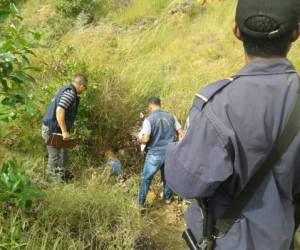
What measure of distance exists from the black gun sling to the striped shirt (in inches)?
156

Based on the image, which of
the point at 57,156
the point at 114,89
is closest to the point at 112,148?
the point at 114,89

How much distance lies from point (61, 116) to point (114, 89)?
1.38 meters

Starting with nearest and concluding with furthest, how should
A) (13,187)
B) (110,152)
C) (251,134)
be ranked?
(251,134) → (13,187) → (110,152)

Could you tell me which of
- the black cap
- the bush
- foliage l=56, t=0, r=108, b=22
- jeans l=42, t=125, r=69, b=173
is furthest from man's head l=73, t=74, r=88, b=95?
foliage l=56, t=0, r=108, b=22

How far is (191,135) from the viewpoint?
1783 millimetres

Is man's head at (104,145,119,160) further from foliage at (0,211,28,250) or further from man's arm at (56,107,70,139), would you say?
foliage at (0,211,28,250)

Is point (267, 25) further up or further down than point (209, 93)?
further up

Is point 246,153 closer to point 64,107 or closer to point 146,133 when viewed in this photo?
point 146,133

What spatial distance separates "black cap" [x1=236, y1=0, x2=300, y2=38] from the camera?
5.69 ft

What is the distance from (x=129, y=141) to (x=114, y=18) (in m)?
7.34

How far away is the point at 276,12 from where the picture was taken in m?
1.73

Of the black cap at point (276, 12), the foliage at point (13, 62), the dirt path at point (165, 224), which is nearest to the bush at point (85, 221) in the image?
the dirt path at point (165, 224)

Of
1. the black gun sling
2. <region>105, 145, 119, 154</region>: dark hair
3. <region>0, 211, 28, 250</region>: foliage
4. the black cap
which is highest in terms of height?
the black cap

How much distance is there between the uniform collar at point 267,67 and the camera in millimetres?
1787
